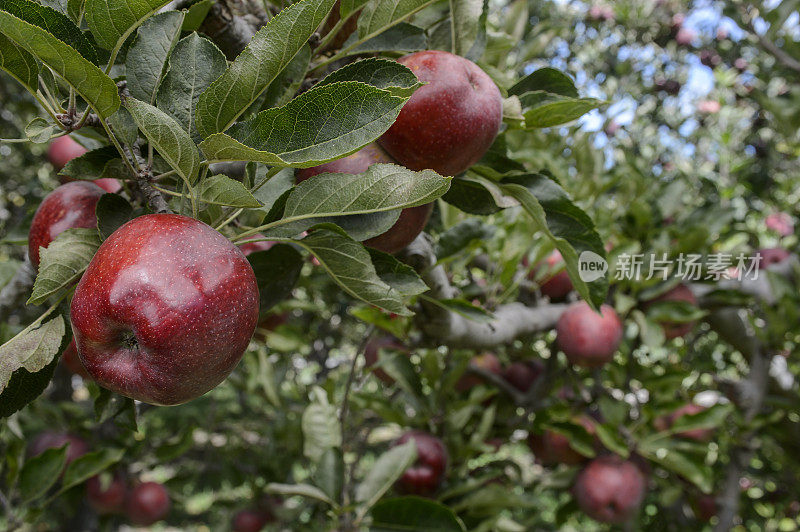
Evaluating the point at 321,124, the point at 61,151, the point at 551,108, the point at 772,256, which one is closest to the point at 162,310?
the point at 321,124

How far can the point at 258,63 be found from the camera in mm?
574

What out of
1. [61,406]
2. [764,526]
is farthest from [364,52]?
[764,526]

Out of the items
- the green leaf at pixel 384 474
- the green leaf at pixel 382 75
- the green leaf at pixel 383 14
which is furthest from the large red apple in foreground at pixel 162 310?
the green leaf at pixel 384 474

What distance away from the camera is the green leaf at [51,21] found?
516 millimetres

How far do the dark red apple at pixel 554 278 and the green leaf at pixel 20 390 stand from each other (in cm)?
131

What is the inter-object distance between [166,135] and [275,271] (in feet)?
1.27

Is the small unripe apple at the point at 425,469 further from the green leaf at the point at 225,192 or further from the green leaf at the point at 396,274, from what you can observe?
the green leaf at the point at 225,192

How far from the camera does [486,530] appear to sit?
1.49m

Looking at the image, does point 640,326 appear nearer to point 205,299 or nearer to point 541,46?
point 541,46

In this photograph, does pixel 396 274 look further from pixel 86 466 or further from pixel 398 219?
pixel 86 466

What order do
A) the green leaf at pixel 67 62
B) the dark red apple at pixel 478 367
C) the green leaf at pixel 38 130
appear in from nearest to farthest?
the green leaf at pixel 67 62, the green leaf at pixel 38 130, the dark red apple at pixel 478 367

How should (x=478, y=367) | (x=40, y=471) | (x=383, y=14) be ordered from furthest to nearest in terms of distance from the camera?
(x=478, y=367)
(x=40, y=471)
(x=383, y=14)

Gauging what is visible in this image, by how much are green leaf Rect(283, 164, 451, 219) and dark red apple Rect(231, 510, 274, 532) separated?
2177 millimetres

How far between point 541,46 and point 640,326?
93 centimetres
